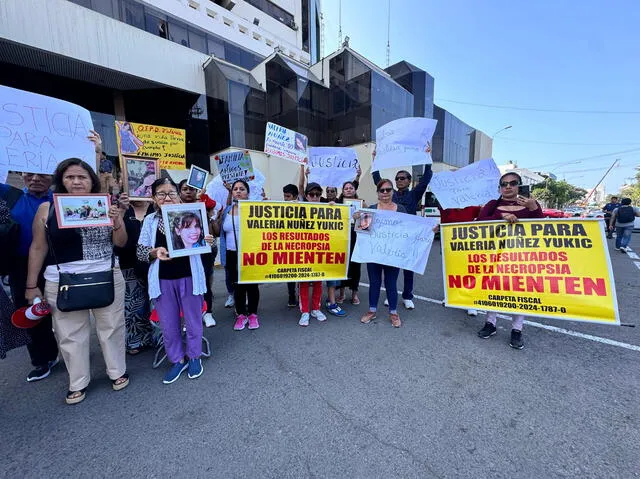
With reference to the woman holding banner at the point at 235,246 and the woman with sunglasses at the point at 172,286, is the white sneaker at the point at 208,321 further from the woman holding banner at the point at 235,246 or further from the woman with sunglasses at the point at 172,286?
the woman with sunglasses at the point at 172,286

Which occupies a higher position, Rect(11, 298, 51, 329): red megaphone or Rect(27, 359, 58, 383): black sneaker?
Rect(11, 298, 51, 329): red megaphone

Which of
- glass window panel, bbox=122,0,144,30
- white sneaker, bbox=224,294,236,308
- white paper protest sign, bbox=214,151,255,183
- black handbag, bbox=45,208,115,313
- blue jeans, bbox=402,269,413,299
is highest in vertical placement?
glass window panel, bbox=122,0,144,30

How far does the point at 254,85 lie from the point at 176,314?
57.4ft

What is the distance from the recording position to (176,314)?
274 cm

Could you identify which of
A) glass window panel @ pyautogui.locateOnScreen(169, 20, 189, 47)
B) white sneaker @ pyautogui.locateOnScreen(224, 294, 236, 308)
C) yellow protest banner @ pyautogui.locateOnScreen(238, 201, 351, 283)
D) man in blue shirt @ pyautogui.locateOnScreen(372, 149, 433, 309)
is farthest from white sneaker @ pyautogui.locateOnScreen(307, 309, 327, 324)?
glass window panel @ pyautogui.locateOnScreen(169, 20, 189, 47)

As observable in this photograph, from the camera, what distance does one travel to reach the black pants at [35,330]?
2.68 meters

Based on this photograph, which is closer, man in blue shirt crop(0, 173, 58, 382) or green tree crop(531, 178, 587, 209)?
man in blue shirt crop(0, 173, 58, 382)

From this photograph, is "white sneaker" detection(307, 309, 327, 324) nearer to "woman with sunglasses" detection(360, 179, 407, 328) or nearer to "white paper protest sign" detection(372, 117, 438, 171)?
"woman with sunglasses" detection(360, 179, 407, 328)

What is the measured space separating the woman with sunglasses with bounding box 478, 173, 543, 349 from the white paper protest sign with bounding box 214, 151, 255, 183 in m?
3.50

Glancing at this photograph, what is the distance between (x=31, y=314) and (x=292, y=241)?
2.66 metres

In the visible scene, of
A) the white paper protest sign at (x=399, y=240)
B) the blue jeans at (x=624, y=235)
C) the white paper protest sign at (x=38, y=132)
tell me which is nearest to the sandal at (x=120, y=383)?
the white paper protest sign at (x=38, y=132)

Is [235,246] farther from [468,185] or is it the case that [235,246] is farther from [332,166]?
[468,185]

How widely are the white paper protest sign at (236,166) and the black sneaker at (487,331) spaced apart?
3978mm

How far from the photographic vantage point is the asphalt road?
1772 mm
